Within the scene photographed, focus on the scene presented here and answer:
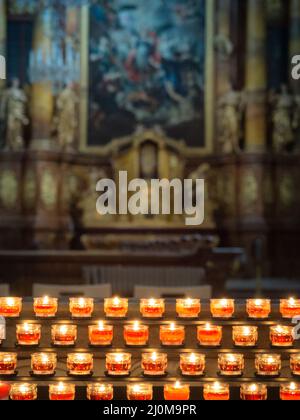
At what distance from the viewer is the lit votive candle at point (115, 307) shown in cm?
395

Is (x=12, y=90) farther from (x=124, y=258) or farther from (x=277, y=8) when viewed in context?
(x=124, y=258)

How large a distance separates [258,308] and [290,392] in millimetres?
668

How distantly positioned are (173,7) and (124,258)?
988 centimetres

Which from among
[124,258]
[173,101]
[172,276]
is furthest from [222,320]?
[173,101]

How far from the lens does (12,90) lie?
17.0 meters

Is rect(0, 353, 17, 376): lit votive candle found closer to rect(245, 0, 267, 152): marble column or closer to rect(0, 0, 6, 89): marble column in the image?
rect(245, 0, 267, 152): marble column

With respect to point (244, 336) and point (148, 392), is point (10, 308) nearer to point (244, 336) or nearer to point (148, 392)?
point (148, 392)

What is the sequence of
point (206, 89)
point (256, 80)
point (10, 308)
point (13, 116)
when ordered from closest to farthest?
1. point (10, 308)
2. point (13, 116)
3. point (256, 80)
4. point (206, 89)

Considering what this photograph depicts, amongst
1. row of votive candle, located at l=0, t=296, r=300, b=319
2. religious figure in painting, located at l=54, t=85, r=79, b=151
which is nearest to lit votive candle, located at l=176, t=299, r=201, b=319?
row of votive candle, located at l=0, t=296, r=300, b=319

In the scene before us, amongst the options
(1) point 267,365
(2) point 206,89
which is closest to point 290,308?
(1) point 267,365

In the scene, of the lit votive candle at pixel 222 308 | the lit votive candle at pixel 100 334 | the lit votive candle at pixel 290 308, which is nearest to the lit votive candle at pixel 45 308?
the lit votive candle at pixel 100 334

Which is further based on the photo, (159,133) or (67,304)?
(159,133)

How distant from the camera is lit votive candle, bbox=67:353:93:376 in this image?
3.59 m

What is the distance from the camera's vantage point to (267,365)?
3.61 meters
